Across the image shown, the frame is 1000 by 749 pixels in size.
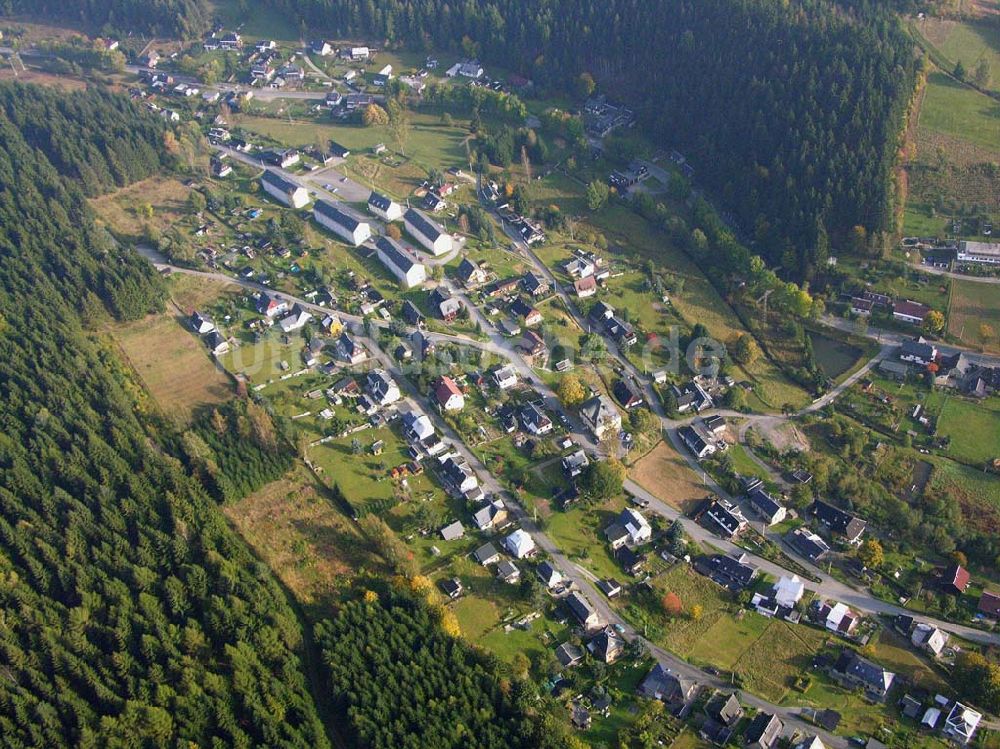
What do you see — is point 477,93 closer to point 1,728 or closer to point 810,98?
point 810,98

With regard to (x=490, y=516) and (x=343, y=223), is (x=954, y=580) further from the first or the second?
(x=343, y=223)

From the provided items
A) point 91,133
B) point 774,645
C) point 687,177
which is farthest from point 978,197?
point 91,133

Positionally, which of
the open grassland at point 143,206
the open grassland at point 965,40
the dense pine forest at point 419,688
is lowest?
the dense pine forest at point 419,688

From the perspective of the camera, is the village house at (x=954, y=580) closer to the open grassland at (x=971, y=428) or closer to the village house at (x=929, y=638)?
the village house at (x=929, y=638)

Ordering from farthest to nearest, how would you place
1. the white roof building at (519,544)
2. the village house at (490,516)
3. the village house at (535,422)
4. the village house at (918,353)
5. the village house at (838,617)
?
the village house at (918,353) → the village house at (535,422) → the village house at (490,516) → the white roof building at (519,544) → the village house at (838,617)

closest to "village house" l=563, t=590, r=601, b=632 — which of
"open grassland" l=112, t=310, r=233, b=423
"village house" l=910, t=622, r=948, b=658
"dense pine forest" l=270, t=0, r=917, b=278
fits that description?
"village house" l=910, t=622, r=948, b=658

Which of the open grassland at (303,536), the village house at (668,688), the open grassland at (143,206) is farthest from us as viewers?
the open grassland at (143,206)

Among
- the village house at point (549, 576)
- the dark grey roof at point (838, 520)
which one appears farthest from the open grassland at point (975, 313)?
the village house at point (549, 576)
